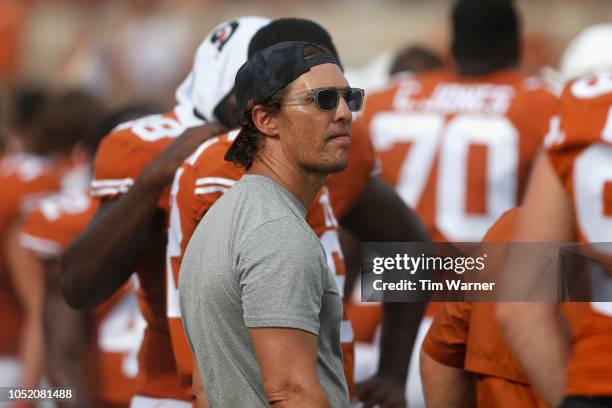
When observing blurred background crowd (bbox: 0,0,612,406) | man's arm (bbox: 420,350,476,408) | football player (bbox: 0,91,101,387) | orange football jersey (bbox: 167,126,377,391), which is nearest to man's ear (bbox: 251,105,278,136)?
orange football jersey (bbox: 167,126,377,391)

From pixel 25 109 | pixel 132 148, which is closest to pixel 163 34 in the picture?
pixel 25 109

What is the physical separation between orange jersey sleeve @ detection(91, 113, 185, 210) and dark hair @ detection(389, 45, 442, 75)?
124 inches

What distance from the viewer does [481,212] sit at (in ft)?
15.6

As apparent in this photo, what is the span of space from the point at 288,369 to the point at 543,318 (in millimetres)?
497

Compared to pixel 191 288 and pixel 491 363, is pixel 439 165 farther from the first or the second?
pixel 191 288

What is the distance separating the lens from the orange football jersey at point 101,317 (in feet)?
15.5

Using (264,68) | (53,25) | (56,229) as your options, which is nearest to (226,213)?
(264,68)

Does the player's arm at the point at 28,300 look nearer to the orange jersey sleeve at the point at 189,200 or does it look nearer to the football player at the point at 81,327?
the football player at the point at 81,327

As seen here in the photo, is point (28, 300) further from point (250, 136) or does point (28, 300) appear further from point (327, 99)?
point (327, 99)

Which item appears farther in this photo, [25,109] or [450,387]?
[25,109]

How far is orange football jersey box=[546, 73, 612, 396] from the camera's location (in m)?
2.21

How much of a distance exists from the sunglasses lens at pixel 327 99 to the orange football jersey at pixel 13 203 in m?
3.16

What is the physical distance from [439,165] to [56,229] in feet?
5.16

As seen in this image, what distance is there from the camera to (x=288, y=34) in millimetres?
3137
